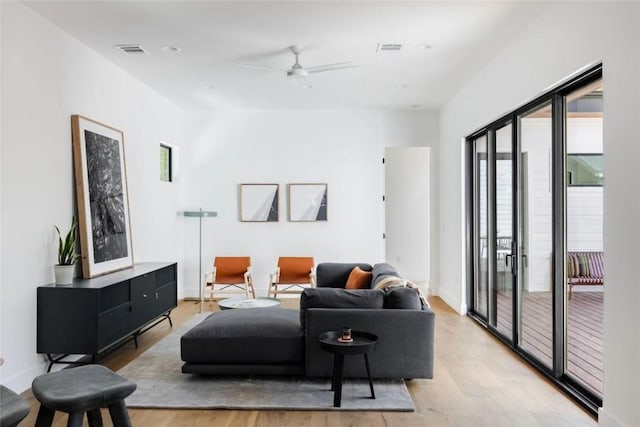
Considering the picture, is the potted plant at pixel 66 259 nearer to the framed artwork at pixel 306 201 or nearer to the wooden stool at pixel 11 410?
the wooden stool at pixel 11 410

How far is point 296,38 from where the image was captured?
459cm

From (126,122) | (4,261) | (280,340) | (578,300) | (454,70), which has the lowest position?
(280,340)

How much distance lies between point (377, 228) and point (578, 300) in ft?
14.1

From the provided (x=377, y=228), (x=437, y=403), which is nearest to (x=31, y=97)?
(x=437, y=403)

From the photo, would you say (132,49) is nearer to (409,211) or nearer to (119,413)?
(119,413)

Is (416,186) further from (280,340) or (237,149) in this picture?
(280,340)

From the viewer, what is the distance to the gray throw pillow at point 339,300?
3.93 metres

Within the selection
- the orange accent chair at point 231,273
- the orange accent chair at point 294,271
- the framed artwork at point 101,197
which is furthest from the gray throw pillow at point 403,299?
the orange accent chair at point 231,273

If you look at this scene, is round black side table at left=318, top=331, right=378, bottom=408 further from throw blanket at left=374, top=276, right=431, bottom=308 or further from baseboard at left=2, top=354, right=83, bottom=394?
baseboard at left=2, top=354, right=83, bottom=394

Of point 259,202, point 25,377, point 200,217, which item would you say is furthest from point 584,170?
point 200,217

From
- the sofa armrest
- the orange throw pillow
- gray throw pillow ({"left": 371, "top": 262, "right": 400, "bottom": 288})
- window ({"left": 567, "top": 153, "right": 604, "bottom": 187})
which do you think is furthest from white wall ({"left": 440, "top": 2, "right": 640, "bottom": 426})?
the orange throw pillow

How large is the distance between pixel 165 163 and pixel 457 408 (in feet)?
17.9

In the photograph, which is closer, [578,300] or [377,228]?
[578,300]

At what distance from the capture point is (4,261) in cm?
365
